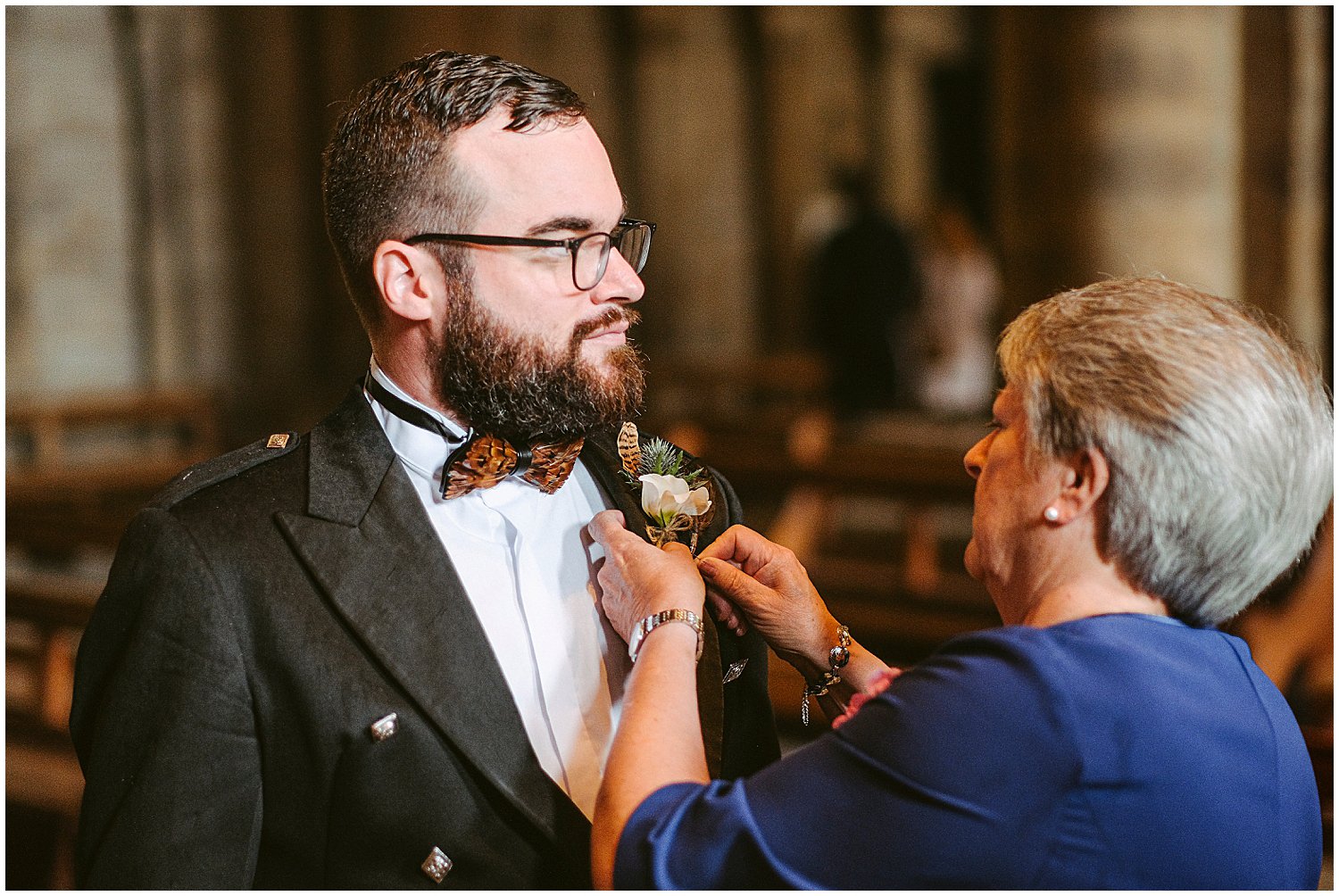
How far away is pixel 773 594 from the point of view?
1556 millimetres

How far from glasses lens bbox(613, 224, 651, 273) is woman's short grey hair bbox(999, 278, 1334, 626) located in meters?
0.47

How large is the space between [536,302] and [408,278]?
0.53 feet

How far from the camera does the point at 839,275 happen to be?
9.01 m

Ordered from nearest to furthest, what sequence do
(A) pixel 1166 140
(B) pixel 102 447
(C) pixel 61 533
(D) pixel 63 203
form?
(C) pixel 61 533 → (A) pixel 1166 140 → (D) pixel 63 203 → (B) pixel 102 447

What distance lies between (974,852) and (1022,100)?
5.01 meters

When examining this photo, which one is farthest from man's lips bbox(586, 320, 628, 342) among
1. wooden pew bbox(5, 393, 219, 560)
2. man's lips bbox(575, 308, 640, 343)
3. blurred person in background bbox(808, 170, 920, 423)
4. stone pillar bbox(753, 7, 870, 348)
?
stone pillar bbox(753, 7, 870, 348)

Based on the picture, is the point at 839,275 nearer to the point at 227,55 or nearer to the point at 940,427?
the point at 940,427

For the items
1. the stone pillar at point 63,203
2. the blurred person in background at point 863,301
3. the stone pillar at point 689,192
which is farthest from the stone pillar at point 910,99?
the stone pillar at point 63,203

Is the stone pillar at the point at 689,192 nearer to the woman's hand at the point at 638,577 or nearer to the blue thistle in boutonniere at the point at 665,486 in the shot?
the blue thistle in boutonniere at the point at 665,486

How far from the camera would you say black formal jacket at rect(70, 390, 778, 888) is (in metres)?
1.32

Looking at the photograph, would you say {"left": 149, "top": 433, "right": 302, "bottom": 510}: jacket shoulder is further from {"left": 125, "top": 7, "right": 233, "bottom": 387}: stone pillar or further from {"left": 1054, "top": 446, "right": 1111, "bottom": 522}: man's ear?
{"left": 125, "top": 7, "right": 233, "bottom": 387}: stone pillar

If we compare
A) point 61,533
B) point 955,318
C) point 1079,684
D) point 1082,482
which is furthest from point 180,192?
point 1079,684

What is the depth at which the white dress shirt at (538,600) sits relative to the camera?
4.71 ft

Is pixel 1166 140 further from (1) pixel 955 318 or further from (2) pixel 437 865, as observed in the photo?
(1) pixel 955 318
